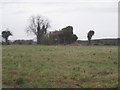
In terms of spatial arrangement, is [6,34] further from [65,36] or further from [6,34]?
[65,36]

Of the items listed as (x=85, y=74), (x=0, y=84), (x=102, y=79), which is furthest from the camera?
(x=85, y=74)

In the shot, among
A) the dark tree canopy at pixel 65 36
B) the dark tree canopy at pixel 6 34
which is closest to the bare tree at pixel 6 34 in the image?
the dark tree canopy at pixel 6 34

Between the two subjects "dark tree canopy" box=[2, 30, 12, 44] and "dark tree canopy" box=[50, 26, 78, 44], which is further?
"dark tree canopy" box=[2, 30, 12, 44]

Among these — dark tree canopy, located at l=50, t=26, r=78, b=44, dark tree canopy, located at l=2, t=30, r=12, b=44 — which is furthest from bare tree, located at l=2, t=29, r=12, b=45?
dark tree canopy, located at l=50, t=26, r=78, b=44

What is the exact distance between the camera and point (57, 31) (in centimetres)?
6381

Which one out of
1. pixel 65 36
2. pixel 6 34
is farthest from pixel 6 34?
pixel 65 36

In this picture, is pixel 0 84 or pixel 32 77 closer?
pixel 0 84

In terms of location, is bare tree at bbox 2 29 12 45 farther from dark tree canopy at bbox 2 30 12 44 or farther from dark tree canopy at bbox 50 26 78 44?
dark tree canopy at bbox 50 26 78 44

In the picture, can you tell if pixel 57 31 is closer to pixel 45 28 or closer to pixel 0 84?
pixel 45 28

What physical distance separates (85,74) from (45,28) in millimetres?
63832

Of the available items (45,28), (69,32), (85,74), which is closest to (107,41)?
(69,32)

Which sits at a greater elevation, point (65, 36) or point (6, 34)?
point (6, 34)

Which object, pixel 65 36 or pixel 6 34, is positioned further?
pixel 6 34

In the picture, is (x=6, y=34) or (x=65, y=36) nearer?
(x=65, y=36)
